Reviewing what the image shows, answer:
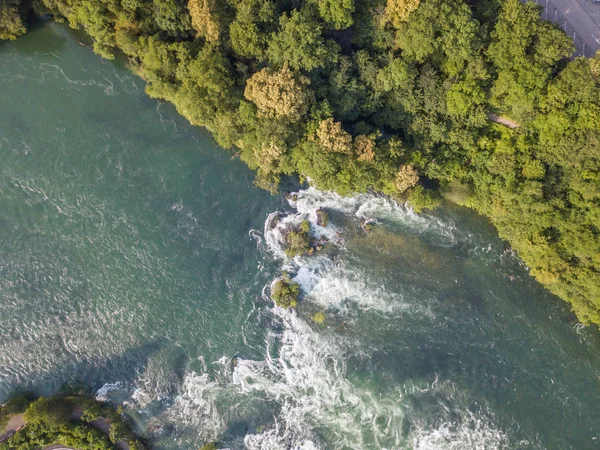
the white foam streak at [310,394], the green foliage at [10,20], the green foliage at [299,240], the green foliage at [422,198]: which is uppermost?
the green foliage at [422,198]

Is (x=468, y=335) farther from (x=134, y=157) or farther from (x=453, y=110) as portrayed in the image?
(x=134, y=157)

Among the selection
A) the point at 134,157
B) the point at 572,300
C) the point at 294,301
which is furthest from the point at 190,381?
the point at 572,300

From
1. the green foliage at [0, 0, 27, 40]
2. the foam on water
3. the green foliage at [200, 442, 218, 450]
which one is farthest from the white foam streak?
the green foliage at [0, 0, 27, 40]

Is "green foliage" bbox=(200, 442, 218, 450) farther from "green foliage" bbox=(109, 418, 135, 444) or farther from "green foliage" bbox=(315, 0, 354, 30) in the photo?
"green foliage" bbox=(315, 0, 354, 30)

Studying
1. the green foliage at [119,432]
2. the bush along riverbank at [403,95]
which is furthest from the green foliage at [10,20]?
the green foliage at [119,432]

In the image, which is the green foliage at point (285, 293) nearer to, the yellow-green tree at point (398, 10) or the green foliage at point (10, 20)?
the yellow-green tree at point (398, 10)

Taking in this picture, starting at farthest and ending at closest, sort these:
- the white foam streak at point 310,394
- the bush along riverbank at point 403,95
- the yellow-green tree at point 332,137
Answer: the white foam streak at point 310,394 → the yellow-green tree at point 332,137 → the bush along riverbank at point 403,95
